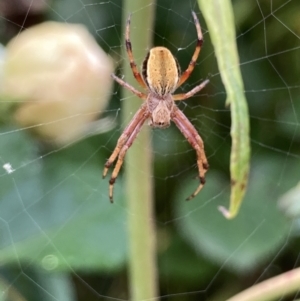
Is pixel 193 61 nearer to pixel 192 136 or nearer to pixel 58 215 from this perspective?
pixel 192 136

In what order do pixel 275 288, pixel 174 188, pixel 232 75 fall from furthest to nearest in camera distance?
pixel 174 188 → pixel 275 288 → pixel 232 75

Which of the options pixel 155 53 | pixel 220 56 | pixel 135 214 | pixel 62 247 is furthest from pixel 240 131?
pixel 62 247

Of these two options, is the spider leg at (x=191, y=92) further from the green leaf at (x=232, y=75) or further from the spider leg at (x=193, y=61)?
the green leaf at (x=232, y=75)

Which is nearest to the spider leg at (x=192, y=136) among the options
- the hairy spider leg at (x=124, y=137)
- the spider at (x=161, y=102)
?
the spider at (x=161, y=102)

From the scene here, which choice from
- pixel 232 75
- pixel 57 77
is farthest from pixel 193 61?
pixel 232 75

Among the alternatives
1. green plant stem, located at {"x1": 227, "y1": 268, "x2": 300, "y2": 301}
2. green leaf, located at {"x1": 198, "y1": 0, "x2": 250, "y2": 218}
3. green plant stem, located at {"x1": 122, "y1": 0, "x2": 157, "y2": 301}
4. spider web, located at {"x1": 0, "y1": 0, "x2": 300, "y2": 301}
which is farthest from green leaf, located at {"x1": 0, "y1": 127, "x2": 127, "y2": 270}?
green leaf, located at {"x1": 198, "y1": 0, "x2": 250, "y2": 218}

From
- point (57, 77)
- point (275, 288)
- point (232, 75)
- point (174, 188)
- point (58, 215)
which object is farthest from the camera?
point (174, 188)

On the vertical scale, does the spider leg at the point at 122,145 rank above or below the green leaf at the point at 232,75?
below
